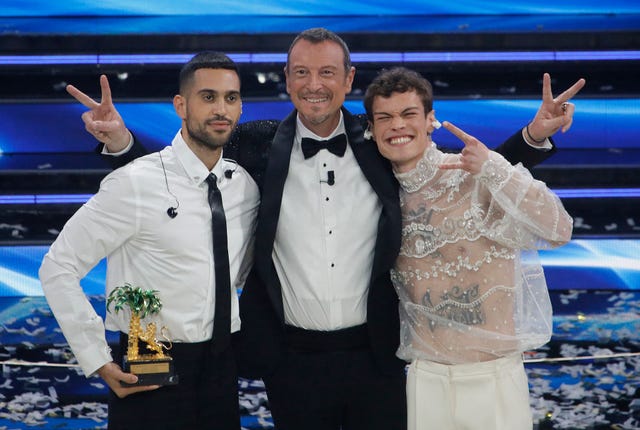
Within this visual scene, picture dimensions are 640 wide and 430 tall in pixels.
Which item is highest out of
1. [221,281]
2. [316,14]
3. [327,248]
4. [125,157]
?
[316,14]

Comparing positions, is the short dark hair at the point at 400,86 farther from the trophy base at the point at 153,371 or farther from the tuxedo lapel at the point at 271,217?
the trophy base at the point at 153,371

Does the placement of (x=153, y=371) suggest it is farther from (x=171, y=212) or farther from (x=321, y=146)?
(x=321, y=146)

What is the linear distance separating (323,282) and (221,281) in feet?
1.04

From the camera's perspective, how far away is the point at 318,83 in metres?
2.95

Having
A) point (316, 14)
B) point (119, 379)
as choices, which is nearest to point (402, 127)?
point (119, 379)

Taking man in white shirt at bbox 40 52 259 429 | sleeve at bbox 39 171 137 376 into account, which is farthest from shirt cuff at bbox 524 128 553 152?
sleeve at bbox 39 171 137 376

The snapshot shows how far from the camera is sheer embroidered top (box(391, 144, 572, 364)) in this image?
2619mm

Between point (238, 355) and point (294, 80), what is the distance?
85 centimetres

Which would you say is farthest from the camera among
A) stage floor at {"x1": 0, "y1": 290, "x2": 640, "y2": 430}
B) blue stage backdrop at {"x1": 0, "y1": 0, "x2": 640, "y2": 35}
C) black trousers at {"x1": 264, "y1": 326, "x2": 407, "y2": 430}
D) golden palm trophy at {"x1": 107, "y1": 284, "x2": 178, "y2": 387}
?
blue stage backdrop at {"x1": 0, "y1": 0, "x2": 640, "y2": 35}

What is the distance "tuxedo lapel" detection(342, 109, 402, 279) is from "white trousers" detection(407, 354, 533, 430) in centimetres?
33

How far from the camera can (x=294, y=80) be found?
2.98m

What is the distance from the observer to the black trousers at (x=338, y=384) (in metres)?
2.87

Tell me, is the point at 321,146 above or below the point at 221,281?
above

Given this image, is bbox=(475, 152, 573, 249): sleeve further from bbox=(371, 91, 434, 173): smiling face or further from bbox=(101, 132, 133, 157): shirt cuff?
bbox=(101, 132, 133, 157): shirt cuff
